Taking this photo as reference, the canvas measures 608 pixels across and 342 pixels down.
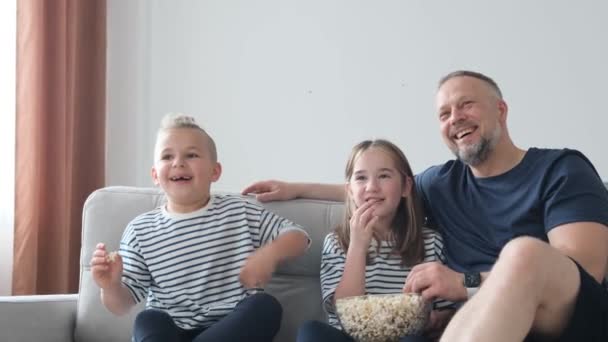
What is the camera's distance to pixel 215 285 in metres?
2.04

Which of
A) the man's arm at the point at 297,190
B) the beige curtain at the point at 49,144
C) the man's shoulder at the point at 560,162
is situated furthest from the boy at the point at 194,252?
the beige curtain at the point at 49,144

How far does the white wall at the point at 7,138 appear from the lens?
2838 mm

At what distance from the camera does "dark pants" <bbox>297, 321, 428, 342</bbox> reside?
1.71 metres

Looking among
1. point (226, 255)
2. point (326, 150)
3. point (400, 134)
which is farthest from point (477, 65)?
point (226, 255)

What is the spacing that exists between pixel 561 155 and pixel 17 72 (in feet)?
6.37

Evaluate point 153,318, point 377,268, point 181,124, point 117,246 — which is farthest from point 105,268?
point 377,268

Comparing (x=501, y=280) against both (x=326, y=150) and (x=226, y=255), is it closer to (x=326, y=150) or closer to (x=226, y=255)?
(x=226, y=255)

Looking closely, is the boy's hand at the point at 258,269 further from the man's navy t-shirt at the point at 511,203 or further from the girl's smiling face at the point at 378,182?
the man's navy t-shirt at the point at 511,203

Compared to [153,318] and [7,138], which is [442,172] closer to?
[153,318]

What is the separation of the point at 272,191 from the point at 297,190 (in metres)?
0.07

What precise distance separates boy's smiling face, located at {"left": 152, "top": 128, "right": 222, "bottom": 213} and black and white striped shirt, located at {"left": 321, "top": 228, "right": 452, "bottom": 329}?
0.38m

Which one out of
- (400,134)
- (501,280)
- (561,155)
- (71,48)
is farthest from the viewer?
(400,134)

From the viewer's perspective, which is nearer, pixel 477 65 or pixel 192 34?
pixel 477 65

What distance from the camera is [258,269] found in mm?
1964
